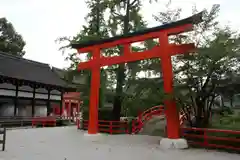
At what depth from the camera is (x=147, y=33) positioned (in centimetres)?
1012

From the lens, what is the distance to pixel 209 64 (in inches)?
328

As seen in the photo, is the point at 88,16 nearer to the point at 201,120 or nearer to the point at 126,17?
the point at 126,17

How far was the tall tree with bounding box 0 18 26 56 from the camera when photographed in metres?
36.2

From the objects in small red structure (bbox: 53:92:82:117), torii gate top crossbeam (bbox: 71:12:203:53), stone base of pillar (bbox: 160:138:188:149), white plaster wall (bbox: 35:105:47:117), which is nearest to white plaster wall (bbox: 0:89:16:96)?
white plaster wall (bbox: 35:105:47:117)

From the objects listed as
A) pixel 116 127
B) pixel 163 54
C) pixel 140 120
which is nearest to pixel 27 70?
pixel 116 127

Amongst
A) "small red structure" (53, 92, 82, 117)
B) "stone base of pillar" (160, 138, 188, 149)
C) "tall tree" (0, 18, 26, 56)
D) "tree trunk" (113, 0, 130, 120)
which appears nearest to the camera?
"stone base of pillar" (160, 138, 188, 149)

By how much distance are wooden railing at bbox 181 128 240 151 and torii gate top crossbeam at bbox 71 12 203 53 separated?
4001mm

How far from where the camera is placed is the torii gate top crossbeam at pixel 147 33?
880 cm

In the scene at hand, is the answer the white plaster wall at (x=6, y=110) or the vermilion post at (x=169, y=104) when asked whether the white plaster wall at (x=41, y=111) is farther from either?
the vermilion post at (x=169, y=104)

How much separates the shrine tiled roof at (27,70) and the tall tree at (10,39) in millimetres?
13518

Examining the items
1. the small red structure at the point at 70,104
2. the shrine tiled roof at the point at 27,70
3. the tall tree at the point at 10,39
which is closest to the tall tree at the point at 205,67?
the shrine tiled roof at the point at 27,70

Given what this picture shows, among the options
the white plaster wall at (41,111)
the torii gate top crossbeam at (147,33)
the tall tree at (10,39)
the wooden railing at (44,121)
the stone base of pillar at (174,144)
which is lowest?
the stone base of pillar at (174,144)

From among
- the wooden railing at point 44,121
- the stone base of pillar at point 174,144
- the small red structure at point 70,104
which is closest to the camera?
the stone base of pillar at point 174,144

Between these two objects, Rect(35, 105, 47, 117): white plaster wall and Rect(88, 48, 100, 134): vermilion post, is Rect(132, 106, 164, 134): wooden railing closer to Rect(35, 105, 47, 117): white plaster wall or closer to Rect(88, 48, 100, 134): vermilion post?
Rect(88, 48, 100, 134): vermilion post
